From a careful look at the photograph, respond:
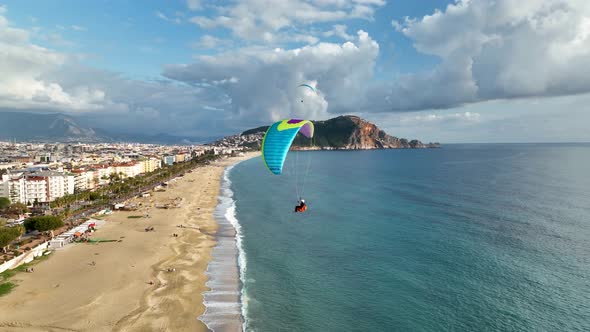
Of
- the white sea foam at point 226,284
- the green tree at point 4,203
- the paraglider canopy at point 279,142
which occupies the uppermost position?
the paraglider canopy at point 279,142

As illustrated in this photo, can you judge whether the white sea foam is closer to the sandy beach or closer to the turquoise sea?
the turquoise sea

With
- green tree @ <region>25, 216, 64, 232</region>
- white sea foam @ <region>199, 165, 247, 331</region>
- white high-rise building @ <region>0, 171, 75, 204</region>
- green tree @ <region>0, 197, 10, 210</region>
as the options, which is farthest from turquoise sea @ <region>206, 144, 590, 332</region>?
white high-rise building @ <region>0, 171, 75, 204</region>

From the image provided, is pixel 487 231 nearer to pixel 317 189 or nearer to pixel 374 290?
pixel 374 290

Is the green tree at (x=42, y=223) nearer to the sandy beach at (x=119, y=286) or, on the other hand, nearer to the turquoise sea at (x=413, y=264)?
the sandy beach at (x=119, y=286)

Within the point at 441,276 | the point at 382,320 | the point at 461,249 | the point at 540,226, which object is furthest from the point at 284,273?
the point at 540,226

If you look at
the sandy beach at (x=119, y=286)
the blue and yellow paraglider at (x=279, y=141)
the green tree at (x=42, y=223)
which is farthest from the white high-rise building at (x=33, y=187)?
the blue and yellow paraglider at (x=279, y=141)

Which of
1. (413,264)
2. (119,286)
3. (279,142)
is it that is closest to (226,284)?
(119,286)
